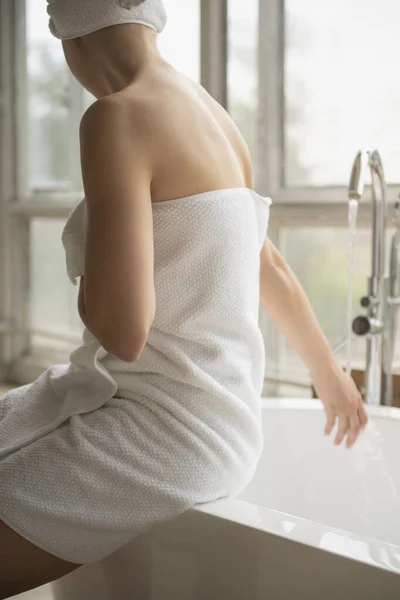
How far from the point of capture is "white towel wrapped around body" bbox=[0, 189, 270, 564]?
1087mm

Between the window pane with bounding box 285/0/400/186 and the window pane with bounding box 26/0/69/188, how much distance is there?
158 centimetres

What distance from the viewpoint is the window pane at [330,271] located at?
287cm

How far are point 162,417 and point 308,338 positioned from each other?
48 cm

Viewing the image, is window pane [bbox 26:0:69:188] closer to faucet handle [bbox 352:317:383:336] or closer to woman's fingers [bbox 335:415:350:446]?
faucet handle [bbox 352:317:383:336]

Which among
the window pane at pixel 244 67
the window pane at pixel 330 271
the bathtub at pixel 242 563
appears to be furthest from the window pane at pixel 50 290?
the bathtub at pixel 242 563

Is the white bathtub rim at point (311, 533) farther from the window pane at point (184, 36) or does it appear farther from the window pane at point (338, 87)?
the window pane at point (184, 36)

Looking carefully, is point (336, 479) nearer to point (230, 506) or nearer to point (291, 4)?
point (230, 506)

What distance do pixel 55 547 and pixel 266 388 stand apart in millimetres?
2189

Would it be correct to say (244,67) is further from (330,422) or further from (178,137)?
(178,137)

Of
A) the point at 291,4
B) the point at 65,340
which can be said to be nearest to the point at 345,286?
the point at 291,4

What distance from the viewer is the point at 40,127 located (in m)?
4.36

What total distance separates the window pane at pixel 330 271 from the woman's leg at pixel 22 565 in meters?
1.91

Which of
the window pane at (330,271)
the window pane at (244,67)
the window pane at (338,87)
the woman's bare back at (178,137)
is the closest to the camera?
the woman's bare back at (178,137)

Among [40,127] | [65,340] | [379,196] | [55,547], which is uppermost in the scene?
[40,127]
